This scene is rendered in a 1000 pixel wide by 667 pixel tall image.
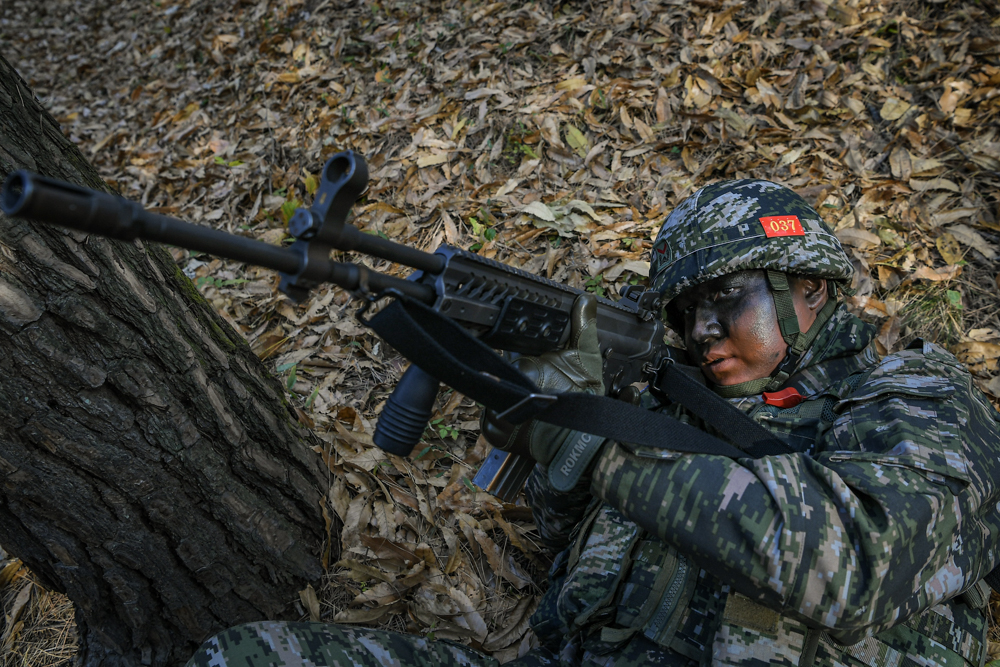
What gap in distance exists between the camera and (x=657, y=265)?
11.1 ft

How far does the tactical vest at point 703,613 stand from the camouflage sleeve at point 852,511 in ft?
0.75

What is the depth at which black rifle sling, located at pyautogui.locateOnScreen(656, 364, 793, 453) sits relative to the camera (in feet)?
8.68

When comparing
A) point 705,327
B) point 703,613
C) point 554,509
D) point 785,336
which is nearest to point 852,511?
point 703,613

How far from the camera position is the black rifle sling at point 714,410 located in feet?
8.68

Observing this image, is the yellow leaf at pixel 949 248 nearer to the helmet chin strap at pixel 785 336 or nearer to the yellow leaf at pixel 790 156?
the yellow leaf at pixel 790 156

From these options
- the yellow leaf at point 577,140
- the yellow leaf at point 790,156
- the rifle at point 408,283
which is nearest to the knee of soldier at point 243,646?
the rifle at point 408,283

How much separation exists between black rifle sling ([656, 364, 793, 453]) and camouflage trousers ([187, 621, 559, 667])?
54.9 inches

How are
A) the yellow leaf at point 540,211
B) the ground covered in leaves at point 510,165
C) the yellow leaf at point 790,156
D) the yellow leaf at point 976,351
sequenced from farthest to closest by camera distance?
the yellow leaf at point 790,156 → the yellow leaf at point 540,211 → the yellow leaf at point 976,351 → the ground covered in leaves at point 510,165

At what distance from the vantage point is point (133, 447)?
232 cm

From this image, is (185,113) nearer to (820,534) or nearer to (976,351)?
(820,534)

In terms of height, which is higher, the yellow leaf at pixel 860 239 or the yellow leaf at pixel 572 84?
the yellow leaf at pixel 572 84

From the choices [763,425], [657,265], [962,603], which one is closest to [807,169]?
[657,265]

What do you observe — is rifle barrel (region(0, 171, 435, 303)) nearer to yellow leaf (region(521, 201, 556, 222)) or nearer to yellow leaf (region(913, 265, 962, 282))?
yellow leaf (region(521, 201, 556, 222))

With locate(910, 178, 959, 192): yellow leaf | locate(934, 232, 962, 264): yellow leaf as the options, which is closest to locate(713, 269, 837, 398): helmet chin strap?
locate(934, 232, 962, 264): yellow leaf
